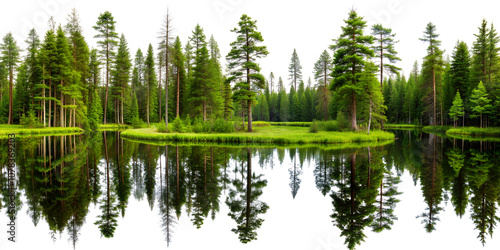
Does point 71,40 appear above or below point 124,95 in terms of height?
above

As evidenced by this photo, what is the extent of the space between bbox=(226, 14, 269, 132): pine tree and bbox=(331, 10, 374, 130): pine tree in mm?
7928

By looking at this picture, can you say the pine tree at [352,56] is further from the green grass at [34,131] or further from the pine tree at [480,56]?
the green grass at [34,131]

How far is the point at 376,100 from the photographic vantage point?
86.8 feet

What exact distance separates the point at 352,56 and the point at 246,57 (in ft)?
35.3

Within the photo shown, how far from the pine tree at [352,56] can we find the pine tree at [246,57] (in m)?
7.93

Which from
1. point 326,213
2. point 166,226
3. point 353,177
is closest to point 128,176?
point 166,226

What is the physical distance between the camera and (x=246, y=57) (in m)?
29.4

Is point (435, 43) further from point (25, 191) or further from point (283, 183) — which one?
point (25, 191)

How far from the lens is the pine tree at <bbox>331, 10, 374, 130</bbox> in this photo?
90.4 ft

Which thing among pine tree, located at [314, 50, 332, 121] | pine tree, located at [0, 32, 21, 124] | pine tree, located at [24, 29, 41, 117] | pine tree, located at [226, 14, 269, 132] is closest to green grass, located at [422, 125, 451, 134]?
pine tree, located at [314, 50, 332, 121]

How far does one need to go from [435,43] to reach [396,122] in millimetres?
32420

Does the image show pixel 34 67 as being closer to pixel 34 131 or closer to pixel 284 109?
pixel 34 131

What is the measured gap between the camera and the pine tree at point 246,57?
2859 cm

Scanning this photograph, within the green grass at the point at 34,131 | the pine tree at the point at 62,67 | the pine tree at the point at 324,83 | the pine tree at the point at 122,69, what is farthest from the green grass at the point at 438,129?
the pine tree at the point at 62,67
